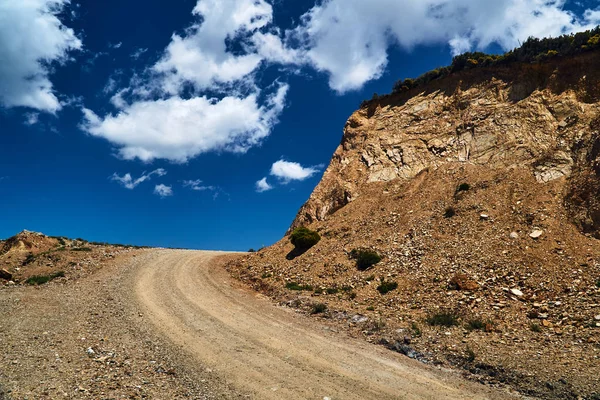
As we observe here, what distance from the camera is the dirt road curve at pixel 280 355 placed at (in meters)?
9.14

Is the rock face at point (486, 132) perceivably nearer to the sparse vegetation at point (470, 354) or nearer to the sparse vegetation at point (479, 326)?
the sparse vegetation at point (479, 326)

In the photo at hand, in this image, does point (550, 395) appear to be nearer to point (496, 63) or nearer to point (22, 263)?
point (496, 63)

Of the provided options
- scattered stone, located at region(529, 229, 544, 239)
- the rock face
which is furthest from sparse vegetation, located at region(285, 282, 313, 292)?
scattered stone, located at region(529, 229, 544, 239)

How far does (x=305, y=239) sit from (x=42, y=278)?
17494 mm

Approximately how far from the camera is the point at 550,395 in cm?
891

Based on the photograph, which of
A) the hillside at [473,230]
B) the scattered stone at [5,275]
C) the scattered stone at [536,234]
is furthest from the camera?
the scattered stone at [5,275]

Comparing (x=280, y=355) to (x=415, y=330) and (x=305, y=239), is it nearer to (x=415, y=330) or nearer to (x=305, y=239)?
(x=415, y=330)

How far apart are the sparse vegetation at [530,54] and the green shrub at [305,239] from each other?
18.9m

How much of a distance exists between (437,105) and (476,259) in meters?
18.6

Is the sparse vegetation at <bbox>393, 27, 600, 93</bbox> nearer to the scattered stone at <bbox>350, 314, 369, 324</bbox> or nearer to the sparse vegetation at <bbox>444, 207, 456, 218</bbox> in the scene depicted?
the sparse vegetation at <bbox>444, 207, 456, 218</bbox>

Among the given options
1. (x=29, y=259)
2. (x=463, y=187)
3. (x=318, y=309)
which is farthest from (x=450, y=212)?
(x=29, y=259)

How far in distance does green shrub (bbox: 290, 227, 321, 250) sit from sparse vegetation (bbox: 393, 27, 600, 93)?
18914mm

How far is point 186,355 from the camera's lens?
36.4 feet

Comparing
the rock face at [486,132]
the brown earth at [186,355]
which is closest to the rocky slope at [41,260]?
the brown earth at [186,355]
